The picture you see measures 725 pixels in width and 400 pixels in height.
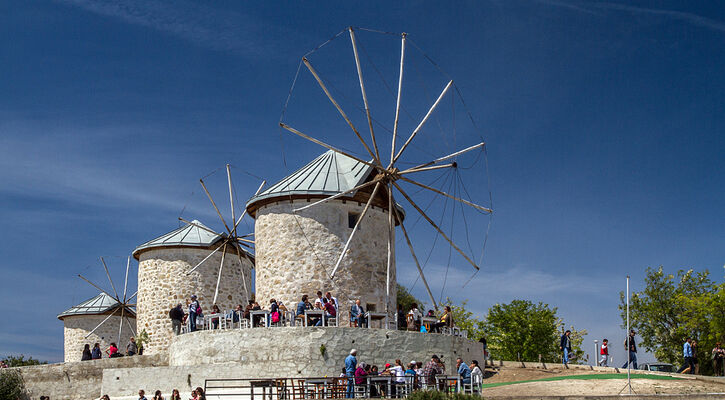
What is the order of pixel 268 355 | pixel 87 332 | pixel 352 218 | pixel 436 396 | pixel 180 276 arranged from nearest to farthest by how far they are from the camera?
pixel 436 396 < pixel 268 355 < pixel 352 218 < pixel 180 276 < pixel 87 332

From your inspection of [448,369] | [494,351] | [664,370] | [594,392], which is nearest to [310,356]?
[448,369]

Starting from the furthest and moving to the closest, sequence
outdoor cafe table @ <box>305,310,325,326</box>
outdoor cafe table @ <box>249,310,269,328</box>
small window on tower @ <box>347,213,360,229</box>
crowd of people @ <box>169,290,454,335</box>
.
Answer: small window on tower @ <box>347,213,360,229</box>
crowd of people @ <box>169,290,454,335</box>
outdoor cafe table @ <box>249,310,269,328</box>
outdoor cafe table @ <box>305,310,325,326</box>

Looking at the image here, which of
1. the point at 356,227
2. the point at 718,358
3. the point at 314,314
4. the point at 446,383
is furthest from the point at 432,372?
the point at 718,358

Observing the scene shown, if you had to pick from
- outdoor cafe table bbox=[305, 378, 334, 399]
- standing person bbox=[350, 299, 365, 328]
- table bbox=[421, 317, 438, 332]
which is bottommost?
outdoor cafe table bbox=[305, 378, 334, 399]

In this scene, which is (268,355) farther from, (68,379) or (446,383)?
(68,379)

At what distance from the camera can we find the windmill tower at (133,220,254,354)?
32469 mm

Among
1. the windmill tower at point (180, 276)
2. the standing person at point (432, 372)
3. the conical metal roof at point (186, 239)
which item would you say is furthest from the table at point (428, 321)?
the conical metal roof at point (186, 239)

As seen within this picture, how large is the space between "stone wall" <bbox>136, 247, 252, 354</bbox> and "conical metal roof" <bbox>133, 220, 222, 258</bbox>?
266mm

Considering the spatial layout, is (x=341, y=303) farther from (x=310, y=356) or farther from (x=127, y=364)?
(x=127, y=364)

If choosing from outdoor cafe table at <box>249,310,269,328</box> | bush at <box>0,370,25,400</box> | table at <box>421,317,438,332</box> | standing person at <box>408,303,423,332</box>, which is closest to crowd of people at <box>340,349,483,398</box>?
outdoor cafe table at <box>249,310,269,328</box>

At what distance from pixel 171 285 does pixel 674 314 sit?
79.0 ft

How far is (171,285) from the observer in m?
32.7

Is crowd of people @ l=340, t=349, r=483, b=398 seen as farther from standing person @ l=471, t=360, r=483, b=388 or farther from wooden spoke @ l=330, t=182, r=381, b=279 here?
wooden spoke @ l=330, t=182, r=381, b=279

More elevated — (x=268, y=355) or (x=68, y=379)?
(x=268, y=355)
